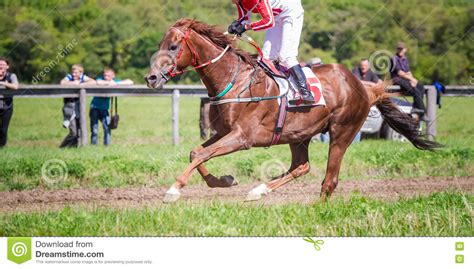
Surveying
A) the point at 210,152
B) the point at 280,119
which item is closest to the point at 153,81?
the point at 210,152

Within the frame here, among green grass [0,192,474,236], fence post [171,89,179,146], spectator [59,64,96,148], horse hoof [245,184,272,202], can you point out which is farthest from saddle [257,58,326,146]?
spectator [59,64,96,148]

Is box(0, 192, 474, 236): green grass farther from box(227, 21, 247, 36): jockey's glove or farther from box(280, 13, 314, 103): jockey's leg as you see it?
box(227, 21, 247, 36): jockey's glove

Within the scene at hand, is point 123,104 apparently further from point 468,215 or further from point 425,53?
point 468,215

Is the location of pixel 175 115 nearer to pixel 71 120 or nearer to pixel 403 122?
pixel 71 120

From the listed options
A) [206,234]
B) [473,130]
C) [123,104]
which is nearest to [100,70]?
[123,104]

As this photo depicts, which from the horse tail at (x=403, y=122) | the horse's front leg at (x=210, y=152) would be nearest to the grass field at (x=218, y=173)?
the horse's front leg at (x=210, y=152)

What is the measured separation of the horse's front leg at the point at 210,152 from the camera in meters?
7.76

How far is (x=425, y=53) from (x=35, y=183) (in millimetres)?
16721

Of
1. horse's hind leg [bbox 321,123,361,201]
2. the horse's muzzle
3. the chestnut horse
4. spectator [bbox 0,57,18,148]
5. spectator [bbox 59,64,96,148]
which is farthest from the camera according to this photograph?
spectator [bbox 59,64,96,148]

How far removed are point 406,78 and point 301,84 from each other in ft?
25.5

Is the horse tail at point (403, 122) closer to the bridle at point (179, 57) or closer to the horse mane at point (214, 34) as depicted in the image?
the horse mane at point (214, 34)
